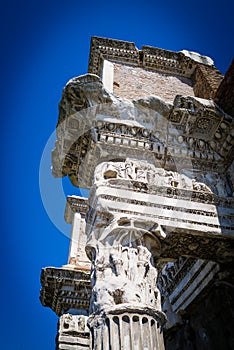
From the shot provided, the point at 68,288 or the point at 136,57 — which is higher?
the point at 136,57

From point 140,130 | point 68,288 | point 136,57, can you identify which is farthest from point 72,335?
point 136,57

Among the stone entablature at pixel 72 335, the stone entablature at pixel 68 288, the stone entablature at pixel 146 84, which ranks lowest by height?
the stone entablature at pixel 72 335

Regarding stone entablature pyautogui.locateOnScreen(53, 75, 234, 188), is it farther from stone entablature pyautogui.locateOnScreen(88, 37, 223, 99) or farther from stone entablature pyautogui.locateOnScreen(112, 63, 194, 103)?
stone entablature pyautogui.locateOnScreen(88, 37, 223, 99)

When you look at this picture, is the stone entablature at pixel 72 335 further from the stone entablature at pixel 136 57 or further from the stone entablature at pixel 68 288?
the stone entablature at pixel 136 57

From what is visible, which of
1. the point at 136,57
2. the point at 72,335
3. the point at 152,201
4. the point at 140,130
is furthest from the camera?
the point at 72,335

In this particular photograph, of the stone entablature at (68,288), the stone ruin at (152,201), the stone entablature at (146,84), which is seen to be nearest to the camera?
the stone ruin at (152,201)

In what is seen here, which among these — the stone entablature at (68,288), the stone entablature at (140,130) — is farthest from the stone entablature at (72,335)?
the stone entablature at (140,130)

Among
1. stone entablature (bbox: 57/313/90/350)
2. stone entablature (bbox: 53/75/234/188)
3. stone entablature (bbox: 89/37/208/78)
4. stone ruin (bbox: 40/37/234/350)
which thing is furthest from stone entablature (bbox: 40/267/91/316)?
stone entablature (bbox: 89/37/208/78)

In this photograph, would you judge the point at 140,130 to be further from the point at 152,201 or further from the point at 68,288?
the point at 68,288

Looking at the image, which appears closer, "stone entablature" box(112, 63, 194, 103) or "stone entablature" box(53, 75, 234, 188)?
"stone entablature" box(53, 75, 234, 188)

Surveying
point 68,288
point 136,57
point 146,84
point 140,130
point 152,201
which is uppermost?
point 136,57

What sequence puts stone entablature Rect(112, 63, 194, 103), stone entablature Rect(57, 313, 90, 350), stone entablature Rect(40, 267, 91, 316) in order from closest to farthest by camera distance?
stone entablature Rect(112, 63, 194, 103), stone entablature Rect(57, 313, 90, 350), stone entablature Rect(40, 267, 91, 316)

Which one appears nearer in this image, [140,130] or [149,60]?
[140,130]

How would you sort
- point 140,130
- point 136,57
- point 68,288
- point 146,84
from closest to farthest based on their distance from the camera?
point 140,130
point 146,84
point 136,57
point 68,288
